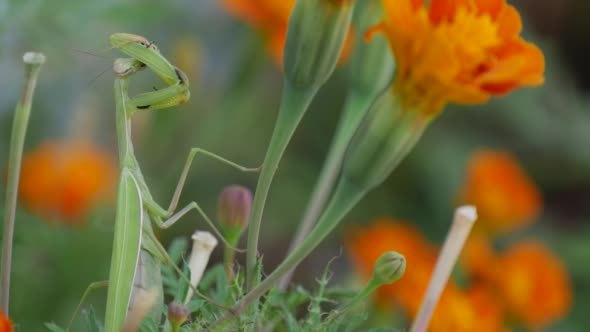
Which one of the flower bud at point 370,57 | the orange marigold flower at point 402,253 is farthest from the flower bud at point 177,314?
the orange marigold flower at point 402,253

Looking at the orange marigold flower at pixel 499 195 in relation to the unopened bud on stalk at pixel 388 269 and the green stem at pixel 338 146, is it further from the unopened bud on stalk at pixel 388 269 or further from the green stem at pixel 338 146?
the unopened bud on stalk at pixel 388 269

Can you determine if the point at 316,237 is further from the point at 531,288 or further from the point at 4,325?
the point at 531,288

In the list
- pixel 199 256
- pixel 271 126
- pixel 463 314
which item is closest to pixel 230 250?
pixel 199 256

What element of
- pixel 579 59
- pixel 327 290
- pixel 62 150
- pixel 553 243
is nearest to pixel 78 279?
pixel 62 150

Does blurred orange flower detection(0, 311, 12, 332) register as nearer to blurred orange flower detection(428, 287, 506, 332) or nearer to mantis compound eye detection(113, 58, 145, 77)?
mantis compound eye detection(113, 58, 145, 77)

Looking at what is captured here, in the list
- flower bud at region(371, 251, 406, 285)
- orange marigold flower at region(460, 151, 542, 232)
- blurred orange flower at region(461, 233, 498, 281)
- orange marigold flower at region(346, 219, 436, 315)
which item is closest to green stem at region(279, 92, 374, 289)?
flower bud at region(371, 251, 406, 285)

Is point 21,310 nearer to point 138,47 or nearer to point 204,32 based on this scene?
point 138,47

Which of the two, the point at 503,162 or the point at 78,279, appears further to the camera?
the point at 503,162
